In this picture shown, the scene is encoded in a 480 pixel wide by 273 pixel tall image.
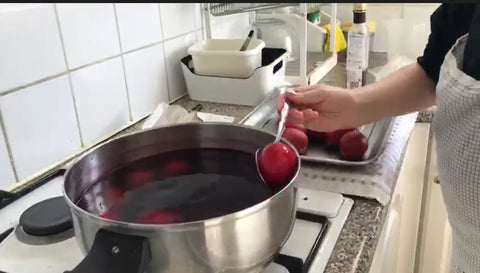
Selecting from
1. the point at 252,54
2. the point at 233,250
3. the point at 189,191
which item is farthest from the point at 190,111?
the point at 233,250

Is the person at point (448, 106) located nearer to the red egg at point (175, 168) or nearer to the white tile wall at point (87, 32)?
the red egg at point (175, 168)

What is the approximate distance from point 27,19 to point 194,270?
495 millimetres

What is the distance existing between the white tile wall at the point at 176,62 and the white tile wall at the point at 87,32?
18 cm

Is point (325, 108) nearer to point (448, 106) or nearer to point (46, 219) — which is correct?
point (448, 106)

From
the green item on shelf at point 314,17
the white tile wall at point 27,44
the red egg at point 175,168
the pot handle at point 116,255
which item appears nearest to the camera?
the pot handle at point 116,255

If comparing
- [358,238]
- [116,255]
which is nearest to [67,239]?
[116,255]

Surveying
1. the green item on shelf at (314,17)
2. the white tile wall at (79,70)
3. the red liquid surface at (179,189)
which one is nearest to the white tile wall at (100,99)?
the white tile wall at (79,70)

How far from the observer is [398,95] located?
79cm

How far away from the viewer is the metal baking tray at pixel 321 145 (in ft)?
2.67

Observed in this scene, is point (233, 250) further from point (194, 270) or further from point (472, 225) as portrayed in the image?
point (472, 225)

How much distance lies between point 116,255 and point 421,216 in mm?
944

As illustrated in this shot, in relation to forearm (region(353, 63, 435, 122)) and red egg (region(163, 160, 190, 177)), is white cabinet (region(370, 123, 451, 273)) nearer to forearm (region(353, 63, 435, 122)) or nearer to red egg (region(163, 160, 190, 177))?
forearm (region(353, 63, 435, 122))

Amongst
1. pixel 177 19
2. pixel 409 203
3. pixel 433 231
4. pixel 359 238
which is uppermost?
pixel 177 19

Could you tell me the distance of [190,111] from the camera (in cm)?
106
